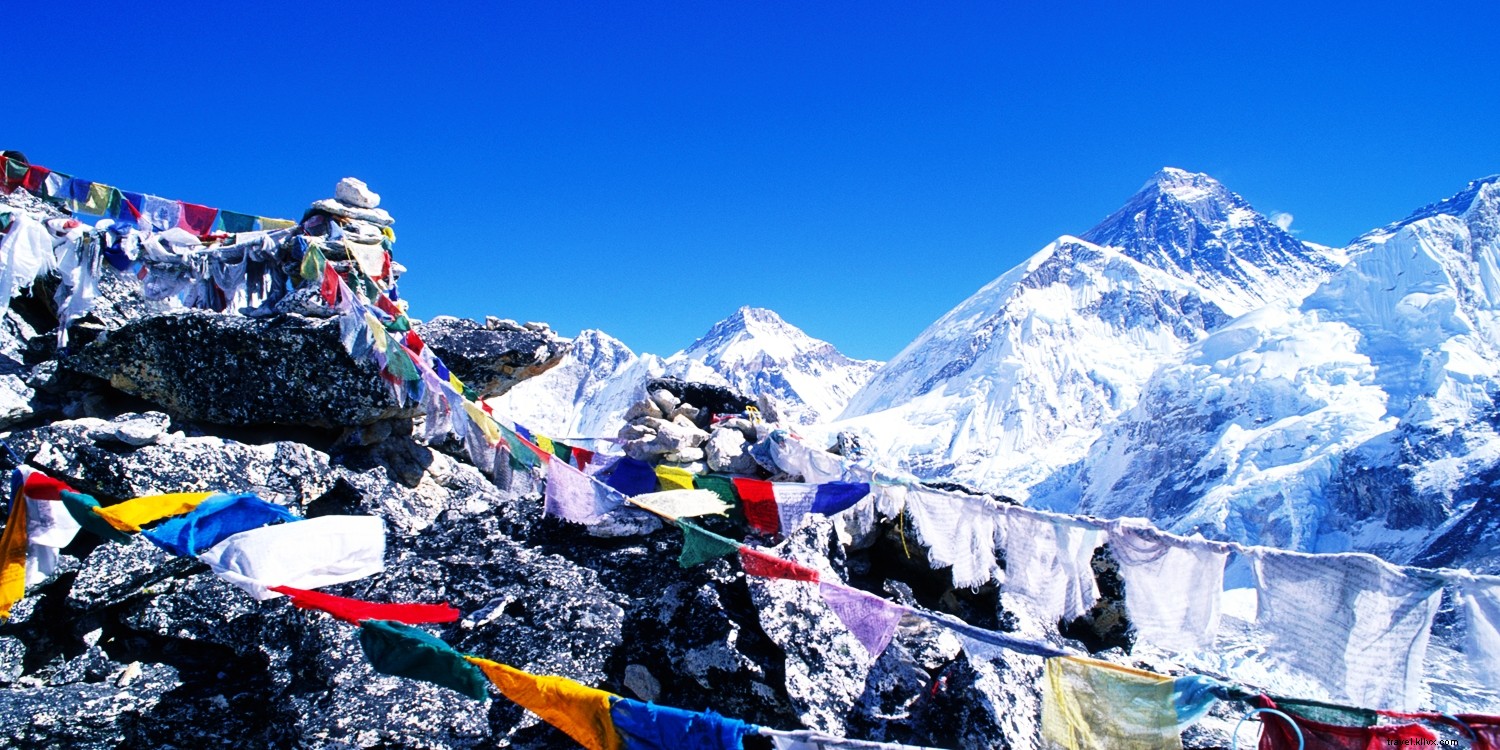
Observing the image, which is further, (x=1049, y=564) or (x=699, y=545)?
(x=1049, y=564)

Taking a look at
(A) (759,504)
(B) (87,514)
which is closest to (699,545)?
(A) (759,504)

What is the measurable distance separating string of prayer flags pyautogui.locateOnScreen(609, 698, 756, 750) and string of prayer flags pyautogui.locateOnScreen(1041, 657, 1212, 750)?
2.00 m

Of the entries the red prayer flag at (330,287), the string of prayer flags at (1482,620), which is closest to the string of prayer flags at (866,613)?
the string of prayer flags at (1482,620)

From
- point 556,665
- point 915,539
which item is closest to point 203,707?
point 556,665

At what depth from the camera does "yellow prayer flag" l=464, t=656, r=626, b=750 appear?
4695 mm

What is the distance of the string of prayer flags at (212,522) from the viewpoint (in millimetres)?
5480

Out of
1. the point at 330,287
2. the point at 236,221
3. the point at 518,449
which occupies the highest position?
the point at 236,221

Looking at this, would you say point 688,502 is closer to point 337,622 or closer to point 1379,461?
point 337,622

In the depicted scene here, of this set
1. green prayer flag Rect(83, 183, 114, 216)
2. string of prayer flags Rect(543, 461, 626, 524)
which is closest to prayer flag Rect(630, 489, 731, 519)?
string of prayer flags Rect(543, 461, 626, 524)

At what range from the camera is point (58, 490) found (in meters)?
6.00

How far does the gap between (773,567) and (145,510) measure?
4707mm

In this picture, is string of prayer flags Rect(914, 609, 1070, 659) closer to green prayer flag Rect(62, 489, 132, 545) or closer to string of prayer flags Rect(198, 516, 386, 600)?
string of prayer flags Rect(198, 516, 386, 600)

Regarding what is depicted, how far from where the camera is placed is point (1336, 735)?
411cm

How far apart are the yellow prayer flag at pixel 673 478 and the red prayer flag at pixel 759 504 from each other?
113cm
